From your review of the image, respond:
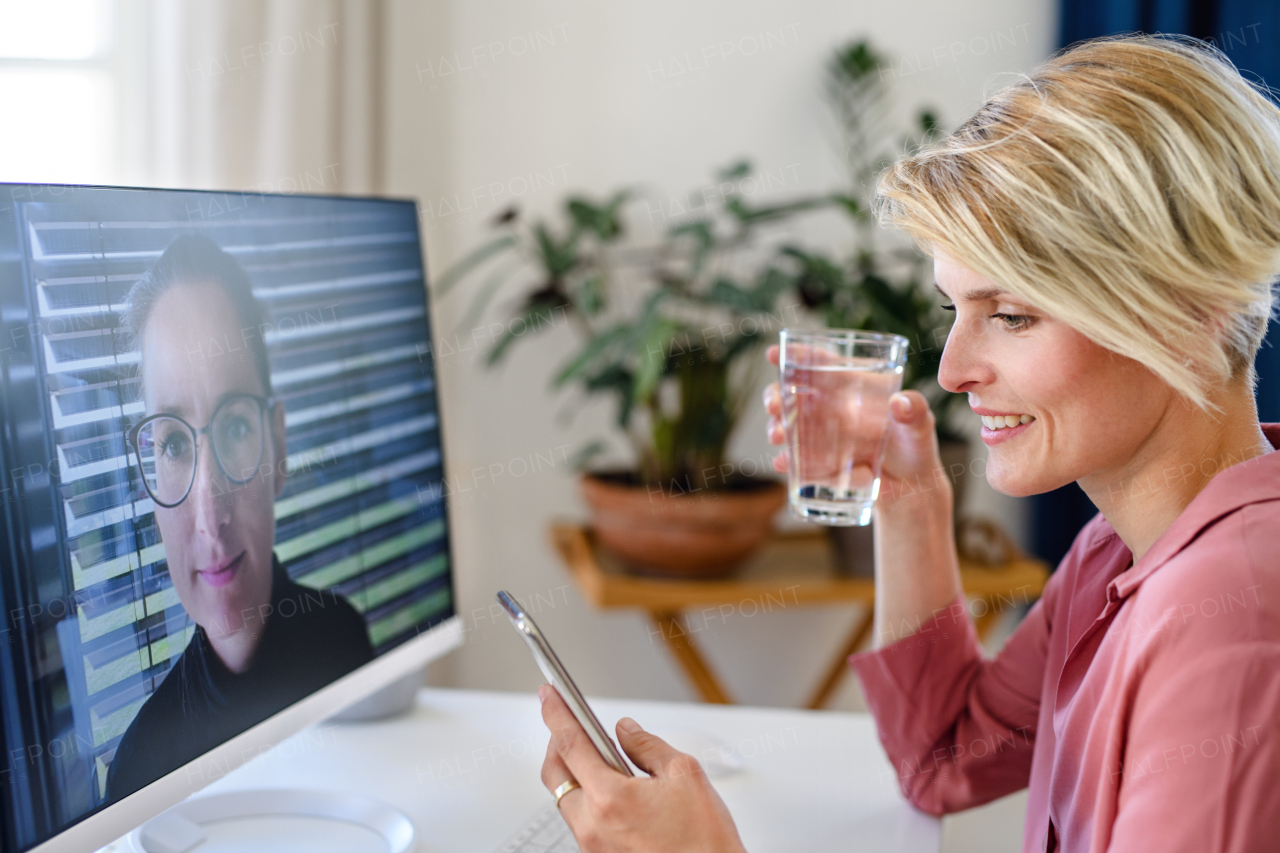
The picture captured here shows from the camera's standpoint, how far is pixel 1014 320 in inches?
30.3

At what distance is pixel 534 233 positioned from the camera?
74.5 inches

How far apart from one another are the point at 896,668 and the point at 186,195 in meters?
0.78

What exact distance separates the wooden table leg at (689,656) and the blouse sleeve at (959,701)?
33.0 inches

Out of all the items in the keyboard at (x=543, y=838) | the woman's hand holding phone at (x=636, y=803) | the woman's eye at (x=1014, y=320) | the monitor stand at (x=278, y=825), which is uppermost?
the woman's eye at (x=1014, y=320)

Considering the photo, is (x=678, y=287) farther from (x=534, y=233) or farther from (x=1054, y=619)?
(x=1054, y=619)

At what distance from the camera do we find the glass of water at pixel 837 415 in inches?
37.2

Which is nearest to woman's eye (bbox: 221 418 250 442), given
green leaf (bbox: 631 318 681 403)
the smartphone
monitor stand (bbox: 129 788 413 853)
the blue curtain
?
the smartphone

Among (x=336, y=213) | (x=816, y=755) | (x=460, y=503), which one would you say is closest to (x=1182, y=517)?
(x=816, y=755)

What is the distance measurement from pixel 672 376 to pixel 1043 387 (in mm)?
1202

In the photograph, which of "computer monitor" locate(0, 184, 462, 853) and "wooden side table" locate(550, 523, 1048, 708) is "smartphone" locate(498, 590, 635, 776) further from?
"wooden side table" locate(550, 523, 1048, 708)

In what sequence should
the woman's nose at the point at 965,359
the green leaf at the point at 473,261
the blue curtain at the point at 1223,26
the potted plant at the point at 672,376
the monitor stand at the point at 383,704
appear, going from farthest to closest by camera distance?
the blue curtain at the point at 1223,26 < the green leaf at the point at 473,261 < the potted plant at the point at 672,376 < the monitor stand at the point at 383,704 < the woman's nose at the point at 965,359

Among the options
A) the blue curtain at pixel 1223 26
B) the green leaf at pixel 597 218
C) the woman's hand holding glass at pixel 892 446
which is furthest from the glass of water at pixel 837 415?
the blue curtain at pixel 1223 26

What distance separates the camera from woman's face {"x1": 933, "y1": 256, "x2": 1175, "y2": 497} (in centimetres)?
75

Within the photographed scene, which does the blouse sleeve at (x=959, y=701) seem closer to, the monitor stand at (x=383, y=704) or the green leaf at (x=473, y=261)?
the monitor stand at (x=383, y=704)
